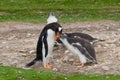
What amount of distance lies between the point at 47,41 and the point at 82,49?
1079mm

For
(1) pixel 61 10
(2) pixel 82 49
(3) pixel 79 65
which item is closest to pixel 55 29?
(2) pixel 82 49

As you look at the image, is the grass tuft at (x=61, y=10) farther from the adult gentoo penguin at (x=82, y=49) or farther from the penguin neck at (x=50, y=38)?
the penguin neck at (x=50, y=38)

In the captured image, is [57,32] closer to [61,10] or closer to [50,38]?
[50,38]

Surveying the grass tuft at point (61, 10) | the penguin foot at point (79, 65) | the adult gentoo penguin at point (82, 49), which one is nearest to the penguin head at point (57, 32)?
the adult gentoo penguin at point (82, 49)

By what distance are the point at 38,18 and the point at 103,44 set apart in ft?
29.8

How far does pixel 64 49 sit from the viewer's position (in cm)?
1667

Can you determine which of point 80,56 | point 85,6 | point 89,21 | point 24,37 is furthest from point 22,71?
point 85,6

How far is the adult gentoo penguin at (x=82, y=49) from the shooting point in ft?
47.7

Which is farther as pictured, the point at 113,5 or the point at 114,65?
the point at 113,5

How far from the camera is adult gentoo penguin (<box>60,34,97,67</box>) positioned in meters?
14.5

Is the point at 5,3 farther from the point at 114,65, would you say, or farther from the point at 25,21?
the point at 114,65

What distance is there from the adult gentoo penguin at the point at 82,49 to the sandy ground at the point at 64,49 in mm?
237

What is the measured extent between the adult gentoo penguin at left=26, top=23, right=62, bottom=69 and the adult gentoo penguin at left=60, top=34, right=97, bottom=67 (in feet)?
1.55

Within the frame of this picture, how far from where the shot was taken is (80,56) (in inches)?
580
